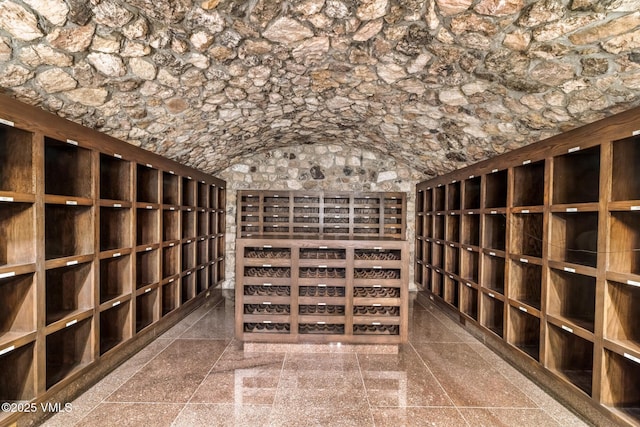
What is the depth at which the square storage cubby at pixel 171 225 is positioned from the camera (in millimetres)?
3641

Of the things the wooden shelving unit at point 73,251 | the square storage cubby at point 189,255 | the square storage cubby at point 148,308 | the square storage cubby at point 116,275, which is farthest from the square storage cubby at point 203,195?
the square storage cubby at point 116,275

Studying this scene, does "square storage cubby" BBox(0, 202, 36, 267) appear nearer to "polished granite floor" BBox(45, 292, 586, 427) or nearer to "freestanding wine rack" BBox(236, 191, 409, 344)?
"polished granite floor" BBox(45, 292, 586, 427)

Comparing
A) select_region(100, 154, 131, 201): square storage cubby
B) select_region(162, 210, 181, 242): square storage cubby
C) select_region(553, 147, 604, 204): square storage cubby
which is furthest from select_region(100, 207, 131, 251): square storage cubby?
select_region(553, 147, 604, 204): square storage cubby

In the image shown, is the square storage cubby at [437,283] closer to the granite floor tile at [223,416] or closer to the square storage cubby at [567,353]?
the square storage cubby at [567,353]

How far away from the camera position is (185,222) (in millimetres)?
4164

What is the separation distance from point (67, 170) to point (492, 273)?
370 cm

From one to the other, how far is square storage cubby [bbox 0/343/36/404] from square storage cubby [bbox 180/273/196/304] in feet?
7.02

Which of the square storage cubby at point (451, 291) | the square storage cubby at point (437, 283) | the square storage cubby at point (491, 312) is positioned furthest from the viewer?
the square storage cubby at point (437, 283)

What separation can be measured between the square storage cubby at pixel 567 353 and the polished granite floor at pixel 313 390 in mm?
242

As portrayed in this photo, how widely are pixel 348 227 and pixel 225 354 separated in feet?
9.07

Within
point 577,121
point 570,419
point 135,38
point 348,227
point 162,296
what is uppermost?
point 135,38

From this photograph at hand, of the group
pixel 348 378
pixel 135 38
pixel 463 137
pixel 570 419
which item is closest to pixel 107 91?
pixel 135 38

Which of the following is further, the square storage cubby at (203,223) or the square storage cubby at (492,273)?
the square storage cubby at (203,223)

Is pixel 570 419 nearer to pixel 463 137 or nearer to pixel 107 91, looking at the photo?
pixel 463 137
